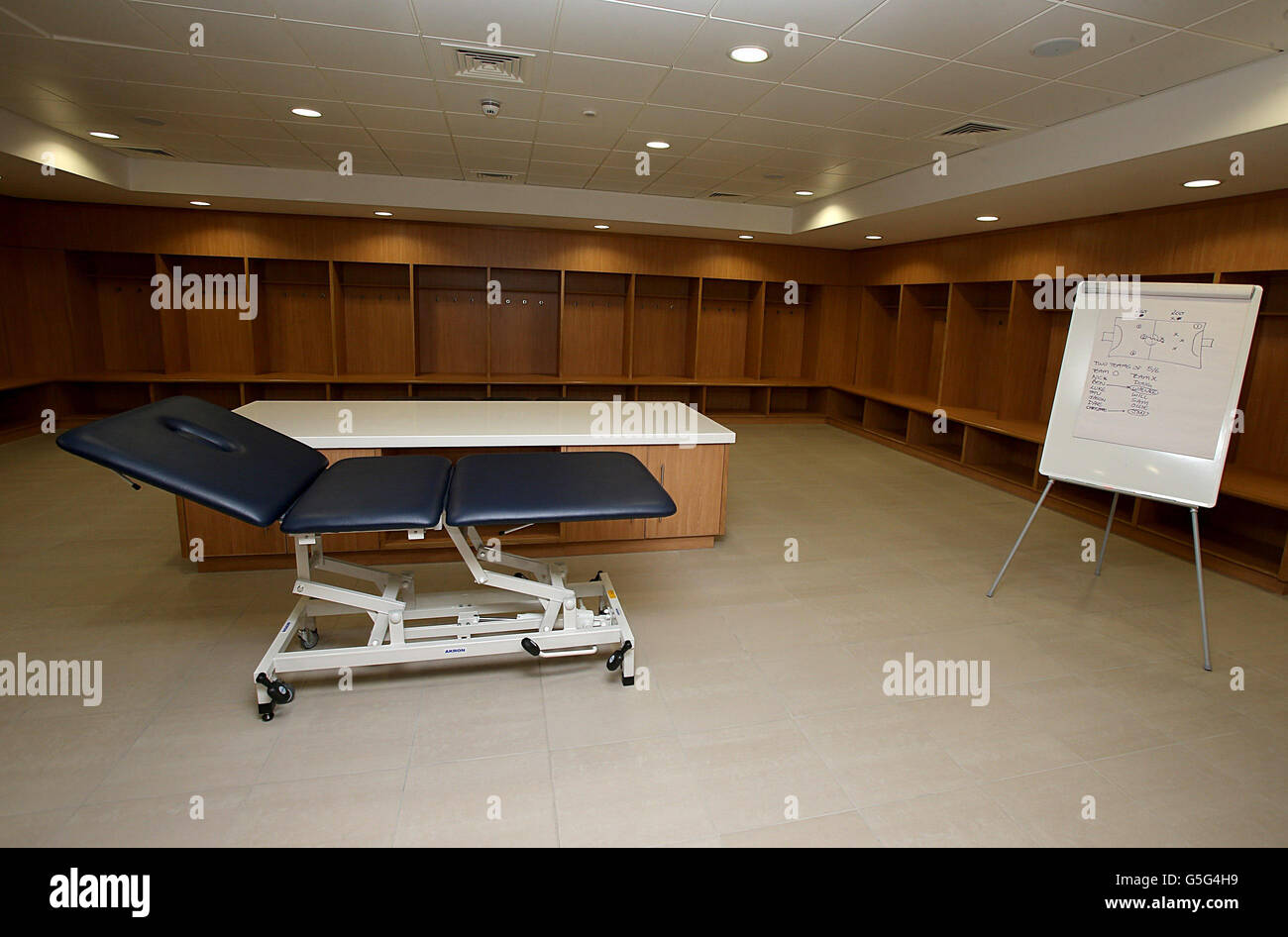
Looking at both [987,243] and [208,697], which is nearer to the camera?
[208,697]

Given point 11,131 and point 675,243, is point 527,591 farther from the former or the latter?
point 675,243

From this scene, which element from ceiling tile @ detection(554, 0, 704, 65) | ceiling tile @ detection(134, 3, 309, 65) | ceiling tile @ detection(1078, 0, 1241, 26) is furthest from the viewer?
ceiling tile @ detection(134, 3, 309, 65)

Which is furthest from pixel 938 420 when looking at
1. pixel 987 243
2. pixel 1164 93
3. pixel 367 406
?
pixel 367 406

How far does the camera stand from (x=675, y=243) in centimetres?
834

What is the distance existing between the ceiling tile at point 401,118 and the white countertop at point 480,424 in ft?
6.16

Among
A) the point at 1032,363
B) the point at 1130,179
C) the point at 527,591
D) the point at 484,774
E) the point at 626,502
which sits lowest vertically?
the point at 484,774

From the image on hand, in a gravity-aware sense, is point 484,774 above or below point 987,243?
below

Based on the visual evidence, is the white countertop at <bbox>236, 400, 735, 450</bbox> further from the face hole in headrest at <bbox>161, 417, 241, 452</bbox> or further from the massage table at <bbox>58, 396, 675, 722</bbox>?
the face hole in headrest at <bbox>161, 417, 241, 452</bbox>

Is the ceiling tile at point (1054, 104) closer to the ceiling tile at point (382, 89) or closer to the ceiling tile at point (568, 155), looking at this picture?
the ceiling tile at point (568, 155)

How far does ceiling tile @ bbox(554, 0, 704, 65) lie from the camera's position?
287 centimetres

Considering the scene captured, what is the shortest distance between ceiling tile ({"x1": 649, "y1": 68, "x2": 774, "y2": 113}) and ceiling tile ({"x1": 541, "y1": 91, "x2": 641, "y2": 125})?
0.80 feet

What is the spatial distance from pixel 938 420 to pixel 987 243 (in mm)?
1792

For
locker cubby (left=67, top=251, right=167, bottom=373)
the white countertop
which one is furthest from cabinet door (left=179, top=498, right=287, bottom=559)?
locker cubby (left=67, top=251, right=167, bottom=373)

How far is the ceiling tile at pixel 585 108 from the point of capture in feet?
13.2
